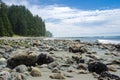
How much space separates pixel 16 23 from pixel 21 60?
79839 millimetres

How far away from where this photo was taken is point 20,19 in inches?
3597

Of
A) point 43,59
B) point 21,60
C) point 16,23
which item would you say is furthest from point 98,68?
point 16,23

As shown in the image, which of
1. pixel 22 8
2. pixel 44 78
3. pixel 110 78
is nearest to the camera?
pixel 110 78

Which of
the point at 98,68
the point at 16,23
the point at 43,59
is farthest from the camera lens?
the point at 16,23

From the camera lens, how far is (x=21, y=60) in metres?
9.98

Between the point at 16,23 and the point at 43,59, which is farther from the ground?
the point at 16,23

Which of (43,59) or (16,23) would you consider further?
(16,23)

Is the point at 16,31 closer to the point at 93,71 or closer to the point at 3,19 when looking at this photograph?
the point at 3,19

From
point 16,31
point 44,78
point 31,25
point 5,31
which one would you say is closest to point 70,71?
point 44,78

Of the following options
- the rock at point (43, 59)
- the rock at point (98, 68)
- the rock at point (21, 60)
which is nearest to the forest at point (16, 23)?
the rock at point (43, 59)

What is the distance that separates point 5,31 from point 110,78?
67122 mm

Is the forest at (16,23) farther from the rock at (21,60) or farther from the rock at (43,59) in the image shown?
the rock at (21,60)

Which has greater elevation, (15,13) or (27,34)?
(15,13)

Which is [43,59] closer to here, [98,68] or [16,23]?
[98,68]
